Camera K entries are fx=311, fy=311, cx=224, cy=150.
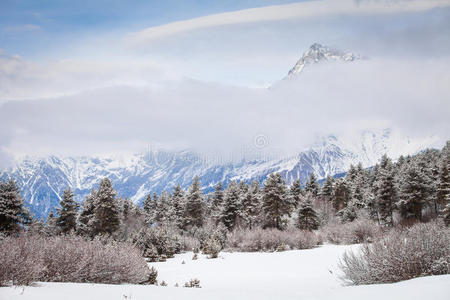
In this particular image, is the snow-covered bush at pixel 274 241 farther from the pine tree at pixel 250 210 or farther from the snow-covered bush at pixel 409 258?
the pine tree at pixel 250 210

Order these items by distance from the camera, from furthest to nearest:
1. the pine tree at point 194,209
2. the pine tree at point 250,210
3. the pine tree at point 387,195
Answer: the pine tree at point 194,209
the pine tree at point 250,210
the pine tree at point 387,195

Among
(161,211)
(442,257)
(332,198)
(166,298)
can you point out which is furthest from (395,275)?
(332,198)

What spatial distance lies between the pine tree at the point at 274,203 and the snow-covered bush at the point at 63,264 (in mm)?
32430

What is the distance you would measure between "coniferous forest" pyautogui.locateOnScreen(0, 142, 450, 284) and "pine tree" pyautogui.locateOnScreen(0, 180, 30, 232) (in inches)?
2.6

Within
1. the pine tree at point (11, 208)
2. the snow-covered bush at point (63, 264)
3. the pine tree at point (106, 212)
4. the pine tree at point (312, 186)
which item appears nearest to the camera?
the snow-covered bush at point (63, 264)

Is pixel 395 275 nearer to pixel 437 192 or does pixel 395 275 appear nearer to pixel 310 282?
pixel 310 282

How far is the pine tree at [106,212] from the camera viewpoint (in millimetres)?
32062

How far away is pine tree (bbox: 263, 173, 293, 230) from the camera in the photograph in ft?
→ 131

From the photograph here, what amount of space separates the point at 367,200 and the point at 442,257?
44515 millimetres

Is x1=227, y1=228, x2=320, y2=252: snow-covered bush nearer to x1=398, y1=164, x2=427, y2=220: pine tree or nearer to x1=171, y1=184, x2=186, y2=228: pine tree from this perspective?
x1=398, y1=164, x2=427, y2=220: pine tree

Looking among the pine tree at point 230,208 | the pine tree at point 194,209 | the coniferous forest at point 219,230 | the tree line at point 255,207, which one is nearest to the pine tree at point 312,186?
the coniferous forest at point 219,230

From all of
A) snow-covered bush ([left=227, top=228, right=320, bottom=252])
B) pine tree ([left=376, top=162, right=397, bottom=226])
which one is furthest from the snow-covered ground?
pine tree ([left=376, top=162, right=397, bottom=226])

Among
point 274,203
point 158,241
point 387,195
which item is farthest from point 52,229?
point 387,195

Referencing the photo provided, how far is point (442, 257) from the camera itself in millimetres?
6703
